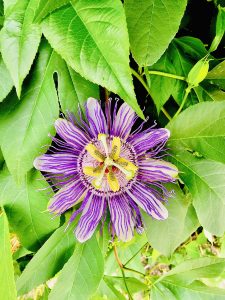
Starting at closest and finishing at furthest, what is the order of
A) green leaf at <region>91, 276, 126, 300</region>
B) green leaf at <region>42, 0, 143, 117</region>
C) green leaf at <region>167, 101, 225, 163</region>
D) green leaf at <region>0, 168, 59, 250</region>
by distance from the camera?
green leaf at <region>42, 0, 143, 117</region> → green leaf at <region>167, 101, 225, 163</region> → green leaf at <region>0, 168, 59, 250</region> → green leaf at <region>91, 276, 126, 300</region>

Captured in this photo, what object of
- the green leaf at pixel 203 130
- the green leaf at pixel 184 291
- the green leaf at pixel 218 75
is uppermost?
the green leaf at pixel 218 75

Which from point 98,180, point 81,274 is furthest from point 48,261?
point 98,180

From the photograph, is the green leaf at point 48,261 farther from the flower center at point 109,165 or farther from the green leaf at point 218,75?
the green leaf at point 218,75

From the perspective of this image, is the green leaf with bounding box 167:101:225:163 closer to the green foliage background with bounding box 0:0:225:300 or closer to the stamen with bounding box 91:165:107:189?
the green foliage background with bounding box 0:0:225:300

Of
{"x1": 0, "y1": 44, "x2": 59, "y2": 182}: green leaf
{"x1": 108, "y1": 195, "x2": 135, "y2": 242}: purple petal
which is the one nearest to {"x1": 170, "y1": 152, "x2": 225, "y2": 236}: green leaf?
{"x1": 108, "y1": 195, "x2": 135, "y2": 242}: purple petal

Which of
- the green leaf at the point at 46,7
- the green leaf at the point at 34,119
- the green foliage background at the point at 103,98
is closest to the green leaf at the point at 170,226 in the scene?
the green foliage background at the point at 103,98

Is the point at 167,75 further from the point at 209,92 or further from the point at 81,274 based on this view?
the point at 81,274
